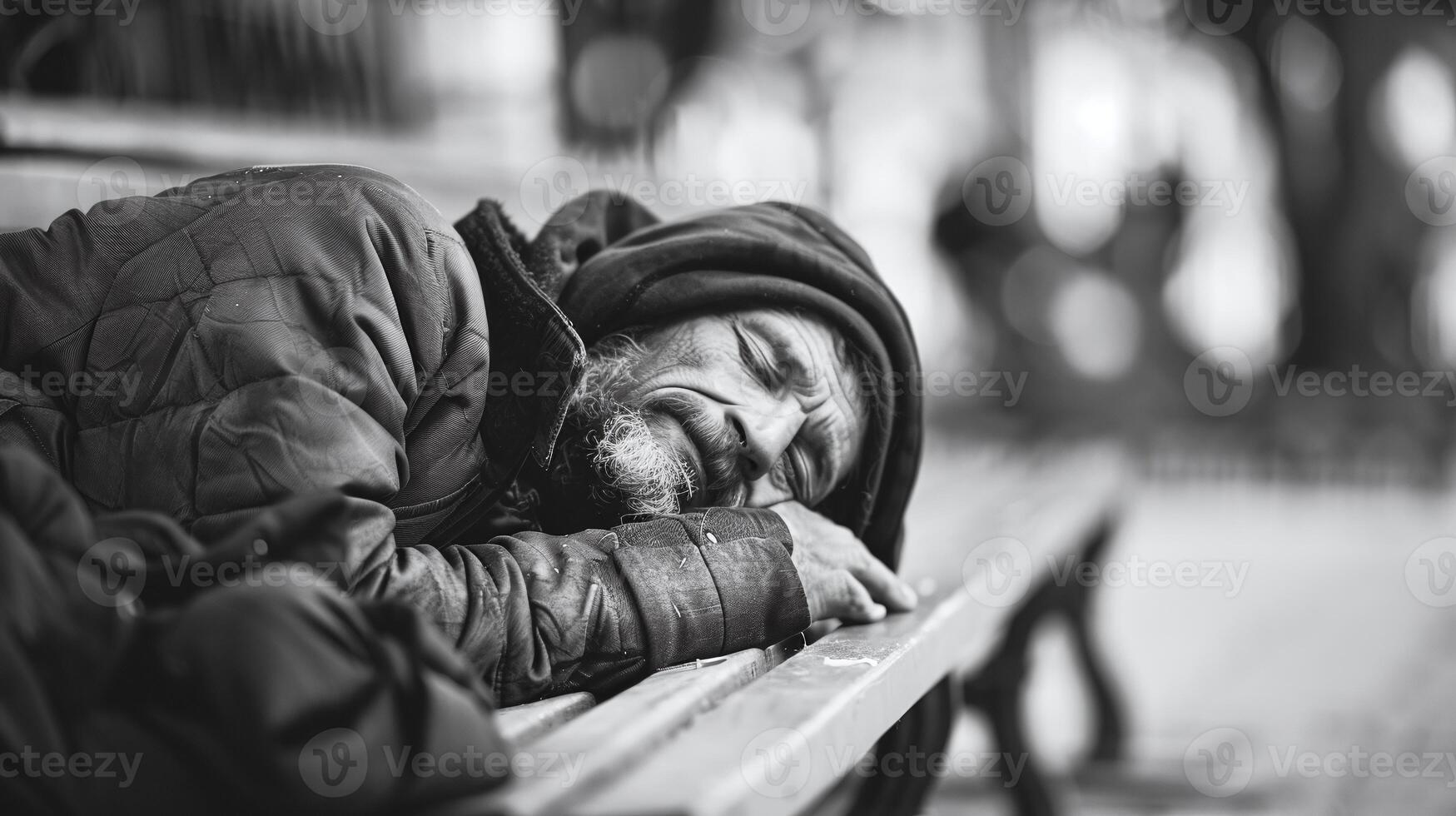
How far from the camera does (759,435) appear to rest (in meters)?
1.94

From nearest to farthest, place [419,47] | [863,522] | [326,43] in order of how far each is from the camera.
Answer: [863,522], [326,43], [419,47]

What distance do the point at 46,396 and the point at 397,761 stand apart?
2.95 feet

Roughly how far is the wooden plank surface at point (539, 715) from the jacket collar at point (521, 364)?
44 centimetres

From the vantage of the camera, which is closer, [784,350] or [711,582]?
[711,582]

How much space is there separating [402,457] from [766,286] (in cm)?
83

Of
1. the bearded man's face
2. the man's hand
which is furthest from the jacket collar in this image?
the man's hand

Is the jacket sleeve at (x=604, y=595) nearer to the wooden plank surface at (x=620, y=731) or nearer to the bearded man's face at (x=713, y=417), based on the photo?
the wooden plank surface at (x=620, y=731)

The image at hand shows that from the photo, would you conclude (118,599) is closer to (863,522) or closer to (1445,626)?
(863,522)

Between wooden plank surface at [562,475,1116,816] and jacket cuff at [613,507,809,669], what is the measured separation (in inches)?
3.2

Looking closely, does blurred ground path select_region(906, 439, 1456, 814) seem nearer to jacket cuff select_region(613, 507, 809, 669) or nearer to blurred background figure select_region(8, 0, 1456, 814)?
blurred background figure select_region(8, 0, 1456, 814)

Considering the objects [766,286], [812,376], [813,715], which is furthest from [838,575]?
[813,715]

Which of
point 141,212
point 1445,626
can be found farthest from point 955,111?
point 141,212

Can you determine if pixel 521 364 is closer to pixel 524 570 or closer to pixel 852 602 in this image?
pixel 524 570

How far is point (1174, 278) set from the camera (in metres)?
10.5
